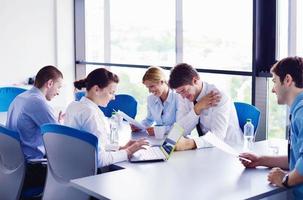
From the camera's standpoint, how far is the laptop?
264 cm

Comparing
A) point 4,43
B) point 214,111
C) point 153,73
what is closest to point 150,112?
point 153,73

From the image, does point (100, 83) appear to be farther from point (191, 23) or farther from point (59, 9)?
point (59, 9)

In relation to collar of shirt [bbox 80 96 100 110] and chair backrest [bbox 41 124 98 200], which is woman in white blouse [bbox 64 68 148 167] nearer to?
collar of shirt [bbox 80 96 100 110]

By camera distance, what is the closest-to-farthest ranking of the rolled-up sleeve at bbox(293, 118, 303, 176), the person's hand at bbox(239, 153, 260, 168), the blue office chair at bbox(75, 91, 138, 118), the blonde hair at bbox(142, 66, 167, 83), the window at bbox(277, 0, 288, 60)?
the rolled-up sleeve at bbox(293, 118, 303, 176) → the person's hand at bbox(239, 153, 260, 168) → the blonde hair at bbox(142, 66, 167, 83) → the window at bbox(277, 0, 288, 60) → the blue office chair at bbox(75, 91, 138, 118)

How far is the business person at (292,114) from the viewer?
2.06 metres

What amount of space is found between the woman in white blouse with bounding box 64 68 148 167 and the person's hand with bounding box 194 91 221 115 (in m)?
0.55

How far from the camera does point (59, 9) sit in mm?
6648

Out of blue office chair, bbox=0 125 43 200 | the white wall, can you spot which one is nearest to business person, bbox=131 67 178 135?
blue office chair, bbox=0 125 43 200

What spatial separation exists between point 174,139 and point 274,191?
775mm

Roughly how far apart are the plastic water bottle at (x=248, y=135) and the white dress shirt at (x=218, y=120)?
8 cm

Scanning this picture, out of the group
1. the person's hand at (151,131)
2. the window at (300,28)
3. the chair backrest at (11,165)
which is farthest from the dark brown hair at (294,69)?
the window at (300,28)

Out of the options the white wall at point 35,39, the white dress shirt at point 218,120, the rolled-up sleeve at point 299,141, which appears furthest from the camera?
the white wall at point 35,39

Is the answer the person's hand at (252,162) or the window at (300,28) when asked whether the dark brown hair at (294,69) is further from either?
the window at (300,28)

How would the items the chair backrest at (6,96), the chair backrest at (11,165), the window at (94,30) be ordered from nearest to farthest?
the chair backrest at (11,165) < the chair backrest at (6,96) < the window at (94,30)
